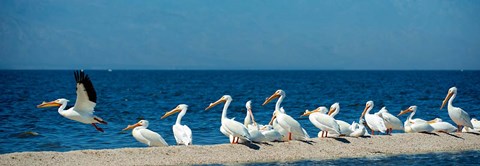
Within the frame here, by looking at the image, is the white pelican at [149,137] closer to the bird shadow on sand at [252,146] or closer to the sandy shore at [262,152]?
the sandy shore at [262,152]

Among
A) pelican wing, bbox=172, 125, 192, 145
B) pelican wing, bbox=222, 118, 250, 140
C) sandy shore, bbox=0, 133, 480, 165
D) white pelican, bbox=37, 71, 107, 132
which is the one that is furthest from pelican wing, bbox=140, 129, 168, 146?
pelican wing, bbox=222, 118, 250, 140

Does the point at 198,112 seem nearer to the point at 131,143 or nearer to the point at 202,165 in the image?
the point at 131,143

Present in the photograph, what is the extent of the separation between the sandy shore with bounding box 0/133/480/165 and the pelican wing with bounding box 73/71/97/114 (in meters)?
1.36

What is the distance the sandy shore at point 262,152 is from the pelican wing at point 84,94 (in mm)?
1358

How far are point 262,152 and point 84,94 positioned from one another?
3.65 metres

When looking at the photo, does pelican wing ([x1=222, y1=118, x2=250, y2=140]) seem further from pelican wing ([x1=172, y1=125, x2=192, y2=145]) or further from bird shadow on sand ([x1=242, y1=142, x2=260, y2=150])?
pelican wing ([x1=172, y1=125, x2=192, y2=145])

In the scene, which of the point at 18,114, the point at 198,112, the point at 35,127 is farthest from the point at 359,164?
the point at 18,114

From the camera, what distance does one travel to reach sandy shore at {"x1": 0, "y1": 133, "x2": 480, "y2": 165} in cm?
1152

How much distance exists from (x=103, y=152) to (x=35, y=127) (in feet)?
28.9

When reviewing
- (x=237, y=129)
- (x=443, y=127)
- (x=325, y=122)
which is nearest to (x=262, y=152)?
(x=237, y=129)

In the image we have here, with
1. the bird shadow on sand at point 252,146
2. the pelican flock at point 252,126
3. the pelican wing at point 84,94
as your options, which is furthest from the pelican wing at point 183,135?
the pelican wing at point 84,94

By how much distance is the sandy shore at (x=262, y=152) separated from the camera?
453 inches

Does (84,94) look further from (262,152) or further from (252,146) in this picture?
(262,152)

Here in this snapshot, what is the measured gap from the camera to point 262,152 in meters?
12.8
